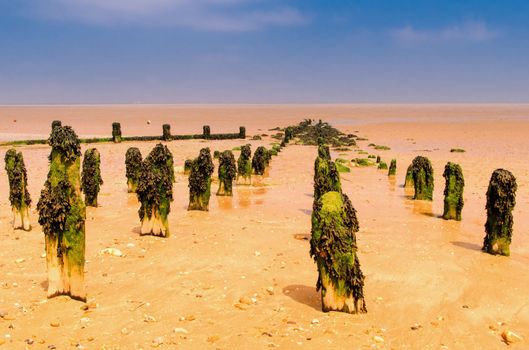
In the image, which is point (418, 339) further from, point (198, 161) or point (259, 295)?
point (198, 161)

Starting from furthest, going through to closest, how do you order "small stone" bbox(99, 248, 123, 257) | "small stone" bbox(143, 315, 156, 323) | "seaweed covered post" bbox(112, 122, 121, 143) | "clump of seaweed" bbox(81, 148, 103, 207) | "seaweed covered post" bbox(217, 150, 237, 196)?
1. "seaweed covered post" bbox(112, 122, 121, 143)
2. "seaweed covered post" bbox(217, 150, 237, 196)
3. "clump of seaweed" bbox(81, 148, 103, 207)
4. "small stone" bbox(99, 248, 123, 257)
5. "small stone" bbox(143, 315, 156, 323)

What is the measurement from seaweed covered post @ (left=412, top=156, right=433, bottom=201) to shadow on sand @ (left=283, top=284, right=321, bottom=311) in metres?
11.0

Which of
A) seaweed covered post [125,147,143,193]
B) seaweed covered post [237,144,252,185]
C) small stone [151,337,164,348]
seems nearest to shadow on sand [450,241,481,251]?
small stone [151,337,164,348]

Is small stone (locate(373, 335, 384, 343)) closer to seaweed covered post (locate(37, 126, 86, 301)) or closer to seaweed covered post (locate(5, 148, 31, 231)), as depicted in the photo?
seaweed covered post (locate(37, 126, 86, 301))

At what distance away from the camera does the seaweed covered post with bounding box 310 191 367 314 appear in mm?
8586

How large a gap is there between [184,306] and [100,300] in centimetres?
155

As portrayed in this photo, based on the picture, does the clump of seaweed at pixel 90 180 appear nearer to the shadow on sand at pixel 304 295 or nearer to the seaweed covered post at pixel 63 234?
the seaweed covered post at pixel 63 234

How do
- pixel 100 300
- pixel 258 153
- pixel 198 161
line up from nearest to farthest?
1. pixel 100 300
2. pixel 198 161
3. pixel 258 153

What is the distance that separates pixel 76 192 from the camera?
359 inches

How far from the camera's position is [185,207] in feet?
58.7

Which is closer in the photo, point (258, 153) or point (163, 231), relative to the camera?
A: point (163, 231)

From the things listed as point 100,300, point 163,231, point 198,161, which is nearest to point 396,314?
point 100,300

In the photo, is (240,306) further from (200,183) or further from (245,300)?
(200,183)

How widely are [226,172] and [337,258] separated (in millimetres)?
11698
